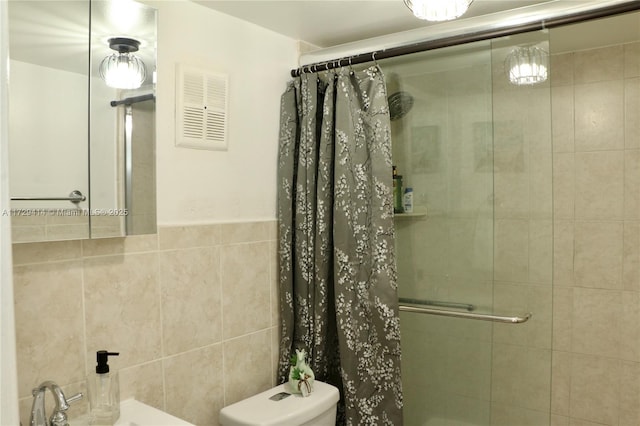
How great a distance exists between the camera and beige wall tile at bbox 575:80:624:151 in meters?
2.57

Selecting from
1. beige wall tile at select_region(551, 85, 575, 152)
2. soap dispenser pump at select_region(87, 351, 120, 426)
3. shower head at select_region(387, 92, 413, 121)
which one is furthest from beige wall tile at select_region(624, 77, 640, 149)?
soap dispenser pump at select_region(87, 351, 120, 426)

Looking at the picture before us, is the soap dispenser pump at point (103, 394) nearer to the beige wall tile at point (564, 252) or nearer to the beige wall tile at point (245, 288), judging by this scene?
the beige wall tile at point (245, 288)

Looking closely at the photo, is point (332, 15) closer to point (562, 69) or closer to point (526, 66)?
point (526, 66)

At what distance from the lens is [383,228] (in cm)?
208

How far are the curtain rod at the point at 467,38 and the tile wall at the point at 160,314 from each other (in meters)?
0.76

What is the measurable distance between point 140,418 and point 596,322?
2.23 meters

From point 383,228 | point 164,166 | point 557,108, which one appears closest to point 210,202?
point 164,166

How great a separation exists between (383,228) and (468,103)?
591 mm

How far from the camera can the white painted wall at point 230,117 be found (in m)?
1.84

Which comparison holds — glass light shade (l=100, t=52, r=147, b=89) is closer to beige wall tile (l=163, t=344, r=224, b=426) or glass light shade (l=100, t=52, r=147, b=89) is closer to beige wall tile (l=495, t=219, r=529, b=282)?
beige wall tile (l=163, t=344, r=224, b=426)

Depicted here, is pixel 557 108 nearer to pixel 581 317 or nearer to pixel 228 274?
pixel 581 317

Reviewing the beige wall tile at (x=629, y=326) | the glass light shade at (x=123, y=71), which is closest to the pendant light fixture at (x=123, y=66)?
the glass light shade at (x=123, y=71)

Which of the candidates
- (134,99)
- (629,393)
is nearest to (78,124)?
(134,99)

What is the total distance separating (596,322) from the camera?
8.59 feet
